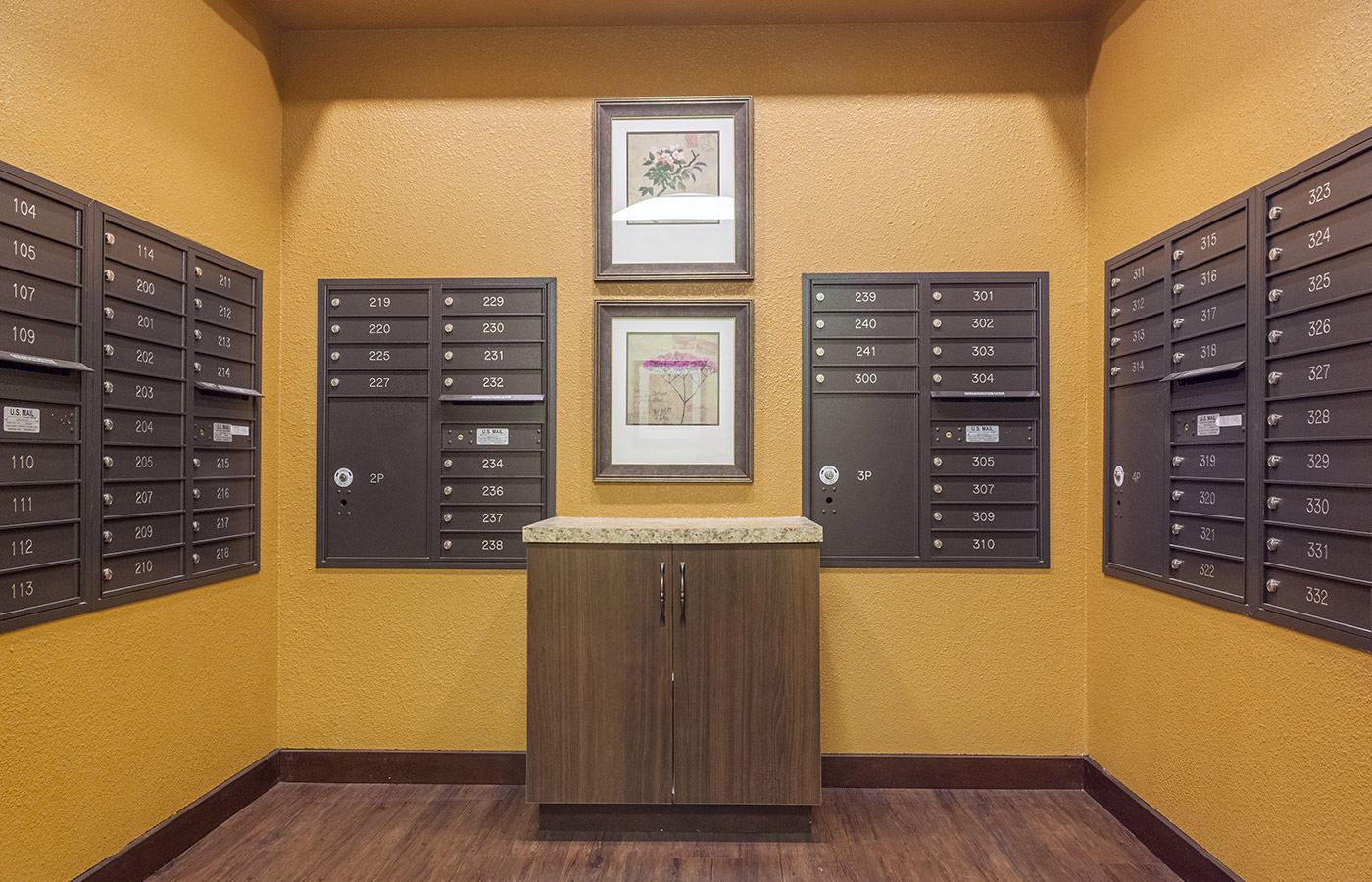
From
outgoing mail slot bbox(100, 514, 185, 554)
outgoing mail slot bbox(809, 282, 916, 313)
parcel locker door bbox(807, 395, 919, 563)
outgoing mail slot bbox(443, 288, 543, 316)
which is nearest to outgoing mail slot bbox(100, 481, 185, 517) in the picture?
outgoing mail slot bbox(100, 514, 185, 554)

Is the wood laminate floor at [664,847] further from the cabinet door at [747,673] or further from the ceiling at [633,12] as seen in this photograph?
the ceiling at [633,12]

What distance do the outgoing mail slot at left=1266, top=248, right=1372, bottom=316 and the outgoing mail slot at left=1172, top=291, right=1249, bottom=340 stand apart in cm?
9

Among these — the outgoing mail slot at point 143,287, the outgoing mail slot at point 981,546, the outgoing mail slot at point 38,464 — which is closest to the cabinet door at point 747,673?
the outgoing mail slot at point 981,546

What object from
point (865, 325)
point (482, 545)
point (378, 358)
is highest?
point (865, 325)

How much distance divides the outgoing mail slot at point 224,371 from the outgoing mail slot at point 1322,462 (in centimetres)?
289

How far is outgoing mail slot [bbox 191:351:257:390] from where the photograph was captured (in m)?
2.05

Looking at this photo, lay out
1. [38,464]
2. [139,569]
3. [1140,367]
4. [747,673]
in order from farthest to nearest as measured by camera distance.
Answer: [1140,367] < [747,673] < [139,569] < [38,464]

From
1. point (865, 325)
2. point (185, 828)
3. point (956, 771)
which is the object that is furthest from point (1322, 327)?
point (185, 828)

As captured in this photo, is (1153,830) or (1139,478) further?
(1139,478)

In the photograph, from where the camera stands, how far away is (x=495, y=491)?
2.37 m

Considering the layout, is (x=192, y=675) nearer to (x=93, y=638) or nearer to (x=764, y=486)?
(x=93, y=638)

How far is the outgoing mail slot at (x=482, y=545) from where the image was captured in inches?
93.3

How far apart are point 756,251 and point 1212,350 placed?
136 cm

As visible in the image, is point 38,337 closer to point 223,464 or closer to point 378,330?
point 223,464
